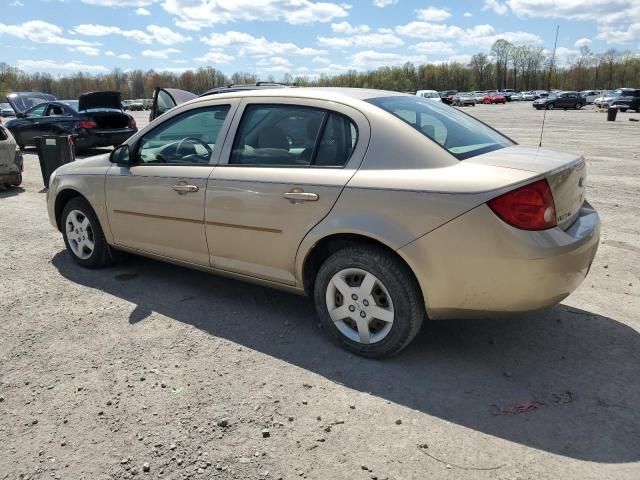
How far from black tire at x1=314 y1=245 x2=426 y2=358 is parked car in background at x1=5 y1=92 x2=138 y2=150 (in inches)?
498

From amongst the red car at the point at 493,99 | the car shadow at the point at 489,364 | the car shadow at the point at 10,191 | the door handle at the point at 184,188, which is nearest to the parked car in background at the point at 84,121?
the car shadow at the point at 10,191

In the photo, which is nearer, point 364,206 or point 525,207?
point 525,207

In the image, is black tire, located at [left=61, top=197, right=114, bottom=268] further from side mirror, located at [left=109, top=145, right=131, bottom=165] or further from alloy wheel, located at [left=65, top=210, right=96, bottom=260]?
side mirror, located at [left=109, top=145, right=131, bottom=165]

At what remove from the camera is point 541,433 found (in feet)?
8.69

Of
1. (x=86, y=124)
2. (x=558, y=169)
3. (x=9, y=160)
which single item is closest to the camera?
(x=558, y=169)

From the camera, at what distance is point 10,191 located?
991 cm

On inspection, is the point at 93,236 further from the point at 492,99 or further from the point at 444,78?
the point at 444,78

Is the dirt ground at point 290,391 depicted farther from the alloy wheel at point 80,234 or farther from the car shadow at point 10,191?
the car shadow at point 10,191

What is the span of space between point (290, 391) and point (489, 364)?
50.4 inches

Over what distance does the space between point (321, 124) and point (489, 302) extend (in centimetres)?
159

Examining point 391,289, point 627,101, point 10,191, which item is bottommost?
point 10,191

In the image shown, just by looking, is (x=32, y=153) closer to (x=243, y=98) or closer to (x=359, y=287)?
(x=243, y=98)

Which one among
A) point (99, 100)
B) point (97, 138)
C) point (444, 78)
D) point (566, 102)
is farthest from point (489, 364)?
point (444, 78)

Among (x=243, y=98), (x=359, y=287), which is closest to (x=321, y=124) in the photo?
(x=243, y=98)
